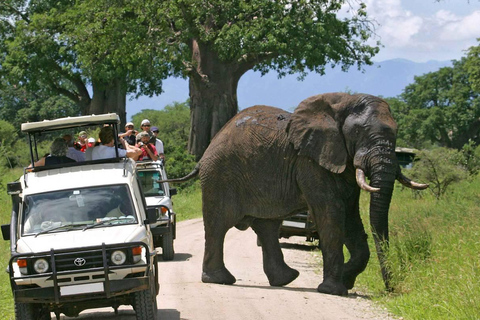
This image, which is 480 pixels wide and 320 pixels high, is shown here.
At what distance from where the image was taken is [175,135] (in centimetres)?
5681

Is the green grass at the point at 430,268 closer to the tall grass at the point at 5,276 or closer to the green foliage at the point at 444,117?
the tall grass at the point at 5,276

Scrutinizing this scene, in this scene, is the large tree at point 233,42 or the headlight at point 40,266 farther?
the large tree at point 233,42

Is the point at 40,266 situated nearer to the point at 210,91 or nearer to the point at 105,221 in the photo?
the point at 105,221

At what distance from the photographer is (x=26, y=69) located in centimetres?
4453

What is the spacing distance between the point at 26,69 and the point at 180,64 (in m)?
11.5

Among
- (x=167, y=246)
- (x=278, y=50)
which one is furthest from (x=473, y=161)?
(x=167, y=246)

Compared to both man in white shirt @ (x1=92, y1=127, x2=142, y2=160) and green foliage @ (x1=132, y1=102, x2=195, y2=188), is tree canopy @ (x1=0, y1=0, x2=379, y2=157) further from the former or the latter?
man in white shirt @ (x1=92, y1=127, x2=142, y2=160)

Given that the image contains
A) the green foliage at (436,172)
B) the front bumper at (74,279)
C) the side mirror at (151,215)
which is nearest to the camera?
the front bumper at (74,279)

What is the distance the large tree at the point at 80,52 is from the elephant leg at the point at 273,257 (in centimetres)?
2253

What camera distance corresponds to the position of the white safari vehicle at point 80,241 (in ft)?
30.1

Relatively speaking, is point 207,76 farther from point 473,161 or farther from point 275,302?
point 275,302

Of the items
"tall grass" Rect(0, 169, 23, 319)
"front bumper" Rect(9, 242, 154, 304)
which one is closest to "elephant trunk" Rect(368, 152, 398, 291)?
"front bumper" Rect(9, 242, 154, 304)

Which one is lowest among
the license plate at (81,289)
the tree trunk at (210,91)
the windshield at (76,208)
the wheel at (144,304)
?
the wheel at (144,304)

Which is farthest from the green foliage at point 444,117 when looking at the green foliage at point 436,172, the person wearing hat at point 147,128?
the person wearing hat at point 147,128
